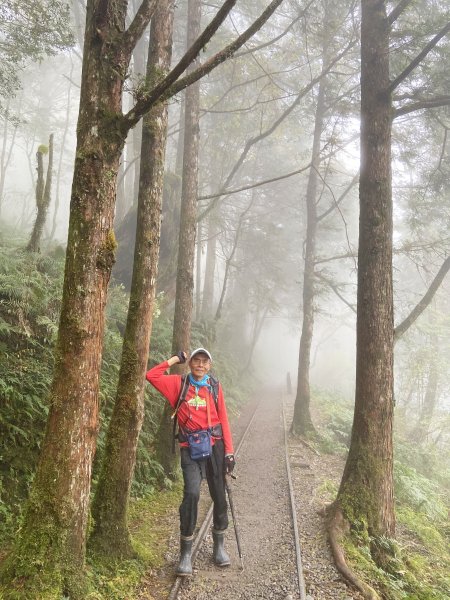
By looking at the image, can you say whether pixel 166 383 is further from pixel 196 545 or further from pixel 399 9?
pixel 399 9

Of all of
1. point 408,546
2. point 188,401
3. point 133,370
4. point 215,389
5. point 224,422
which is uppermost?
point 133,370

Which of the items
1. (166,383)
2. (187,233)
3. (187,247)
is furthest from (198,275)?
(166,383)

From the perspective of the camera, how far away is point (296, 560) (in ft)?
18.3

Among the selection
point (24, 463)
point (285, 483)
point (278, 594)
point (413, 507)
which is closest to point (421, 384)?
point (413, 507)

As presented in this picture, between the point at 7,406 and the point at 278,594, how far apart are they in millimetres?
3840

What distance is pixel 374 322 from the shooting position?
6684 mm

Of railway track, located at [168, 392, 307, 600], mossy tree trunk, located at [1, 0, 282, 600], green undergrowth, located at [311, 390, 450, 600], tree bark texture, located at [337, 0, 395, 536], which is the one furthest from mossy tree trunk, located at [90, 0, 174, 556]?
tree bark texture, located at [337, 0, 395, 536]

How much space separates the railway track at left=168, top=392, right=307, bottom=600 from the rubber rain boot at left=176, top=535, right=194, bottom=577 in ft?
0.27

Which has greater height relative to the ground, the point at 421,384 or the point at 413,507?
the point at 421,384

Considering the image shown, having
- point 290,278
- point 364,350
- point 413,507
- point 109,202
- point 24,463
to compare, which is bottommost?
point 413,507

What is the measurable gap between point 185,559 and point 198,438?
1364mm

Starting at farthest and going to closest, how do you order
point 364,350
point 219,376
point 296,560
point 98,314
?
1. point 219,376
2. point 364,350
3. point 296,560
4. point 98,314

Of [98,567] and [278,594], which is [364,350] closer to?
[278,594]

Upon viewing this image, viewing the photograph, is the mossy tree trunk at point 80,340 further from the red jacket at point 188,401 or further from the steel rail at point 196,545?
the red jacket at point 188,401
